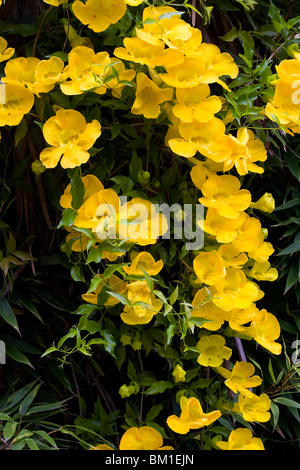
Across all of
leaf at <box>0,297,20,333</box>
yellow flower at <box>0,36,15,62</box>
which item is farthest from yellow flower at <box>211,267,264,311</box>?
yellow flower at <box>0,36,15,62</box>

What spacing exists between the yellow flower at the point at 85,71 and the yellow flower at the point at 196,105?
0.42ft

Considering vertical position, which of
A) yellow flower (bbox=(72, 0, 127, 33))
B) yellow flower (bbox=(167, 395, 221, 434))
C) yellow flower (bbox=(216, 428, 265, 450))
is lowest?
yellow flower (bbox=(216, 428, 265, 450))

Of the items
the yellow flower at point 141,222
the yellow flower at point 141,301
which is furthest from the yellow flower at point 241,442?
the yellow flower at point 141,222

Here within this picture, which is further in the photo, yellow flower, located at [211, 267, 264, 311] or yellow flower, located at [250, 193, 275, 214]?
yellow flower, located at [250, 193, 275, 214]

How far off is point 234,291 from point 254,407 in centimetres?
22

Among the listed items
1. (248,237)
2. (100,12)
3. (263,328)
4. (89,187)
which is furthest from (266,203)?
(100,12)

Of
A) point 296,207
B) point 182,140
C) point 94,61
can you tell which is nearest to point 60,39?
point 94,61

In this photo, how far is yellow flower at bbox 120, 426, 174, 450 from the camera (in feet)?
2.90

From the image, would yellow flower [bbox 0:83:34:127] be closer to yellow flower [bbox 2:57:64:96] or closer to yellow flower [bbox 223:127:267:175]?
yellow flower [bbox 2:57:64:96]

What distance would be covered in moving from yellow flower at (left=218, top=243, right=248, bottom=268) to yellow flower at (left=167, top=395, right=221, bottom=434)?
237mm

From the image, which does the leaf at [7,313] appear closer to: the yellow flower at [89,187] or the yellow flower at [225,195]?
the yellow flower at [89,187]

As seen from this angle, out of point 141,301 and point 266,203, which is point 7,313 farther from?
point 266,203

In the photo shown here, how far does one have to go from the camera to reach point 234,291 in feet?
2.95

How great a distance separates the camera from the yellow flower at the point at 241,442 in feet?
2.97
